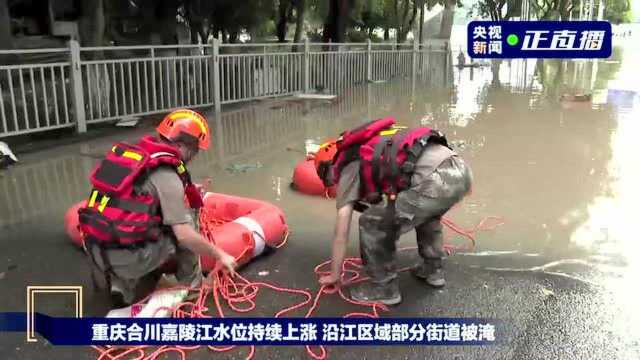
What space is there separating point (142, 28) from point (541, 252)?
57.2 ft

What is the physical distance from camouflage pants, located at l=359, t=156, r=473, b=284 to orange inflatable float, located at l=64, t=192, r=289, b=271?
0.88 meters

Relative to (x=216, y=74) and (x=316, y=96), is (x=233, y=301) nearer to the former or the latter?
(x=216, y=74)

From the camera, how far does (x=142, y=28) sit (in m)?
19.2

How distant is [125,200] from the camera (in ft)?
9.36

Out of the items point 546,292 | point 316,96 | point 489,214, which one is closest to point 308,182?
point 489,214

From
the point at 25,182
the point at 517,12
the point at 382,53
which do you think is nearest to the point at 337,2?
the point at 382,53

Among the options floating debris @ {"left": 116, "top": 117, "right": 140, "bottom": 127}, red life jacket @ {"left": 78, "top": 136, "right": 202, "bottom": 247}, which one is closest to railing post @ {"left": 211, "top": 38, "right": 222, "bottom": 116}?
floating debris @ {"left": 116, "top": 117, "right": 140, "bottom": 127}

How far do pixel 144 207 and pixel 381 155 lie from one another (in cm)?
124

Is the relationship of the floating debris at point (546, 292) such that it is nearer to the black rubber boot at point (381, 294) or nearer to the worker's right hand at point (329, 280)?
the black rubber boot at point (381, 294)

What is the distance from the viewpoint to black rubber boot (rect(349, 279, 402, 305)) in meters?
3.48

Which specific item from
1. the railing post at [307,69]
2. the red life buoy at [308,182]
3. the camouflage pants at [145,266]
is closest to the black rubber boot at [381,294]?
the camouflage pants at [145,266]

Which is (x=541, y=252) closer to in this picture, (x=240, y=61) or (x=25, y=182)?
(x=25, y=182)

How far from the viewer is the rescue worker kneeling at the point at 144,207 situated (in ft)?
9.37

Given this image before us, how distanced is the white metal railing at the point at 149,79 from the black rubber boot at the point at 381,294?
5755 mm
